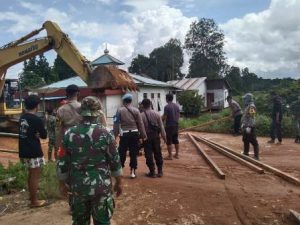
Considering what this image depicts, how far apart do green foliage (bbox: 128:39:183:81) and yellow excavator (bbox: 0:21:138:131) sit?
181ft

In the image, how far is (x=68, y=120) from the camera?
21.9 ft

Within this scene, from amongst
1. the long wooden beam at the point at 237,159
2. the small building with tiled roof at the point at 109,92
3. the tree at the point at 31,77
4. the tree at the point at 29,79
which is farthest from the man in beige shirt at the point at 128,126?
the tree at the point at 29,79

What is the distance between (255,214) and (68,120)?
10.5 ft

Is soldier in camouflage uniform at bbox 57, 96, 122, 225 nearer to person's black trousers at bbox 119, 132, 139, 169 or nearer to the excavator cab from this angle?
person's black trousers at bbox 119, 132, 139, 169

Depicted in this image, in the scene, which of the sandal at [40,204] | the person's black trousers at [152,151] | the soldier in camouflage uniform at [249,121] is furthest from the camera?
the soldier in camouflage uniform at [249,121]

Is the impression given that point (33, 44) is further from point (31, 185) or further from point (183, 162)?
point (31, 185)

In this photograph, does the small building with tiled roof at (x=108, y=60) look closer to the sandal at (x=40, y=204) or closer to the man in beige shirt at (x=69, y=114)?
the sandal at (x=40, y=204)

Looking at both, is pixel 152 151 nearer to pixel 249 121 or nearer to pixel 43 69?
pixel 249 121

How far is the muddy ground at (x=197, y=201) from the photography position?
648 centimetres

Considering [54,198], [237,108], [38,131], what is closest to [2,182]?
[54,198]

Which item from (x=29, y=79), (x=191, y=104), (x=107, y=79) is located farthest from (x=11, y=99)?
(x=29, y=79)

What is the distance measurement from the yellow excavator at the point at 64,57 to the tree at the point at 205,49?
2477 inches

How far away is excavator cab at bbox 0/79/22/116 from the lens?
67.2 ft

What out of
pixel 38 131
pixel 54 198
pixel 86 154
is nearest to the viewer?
pixel 86 154
